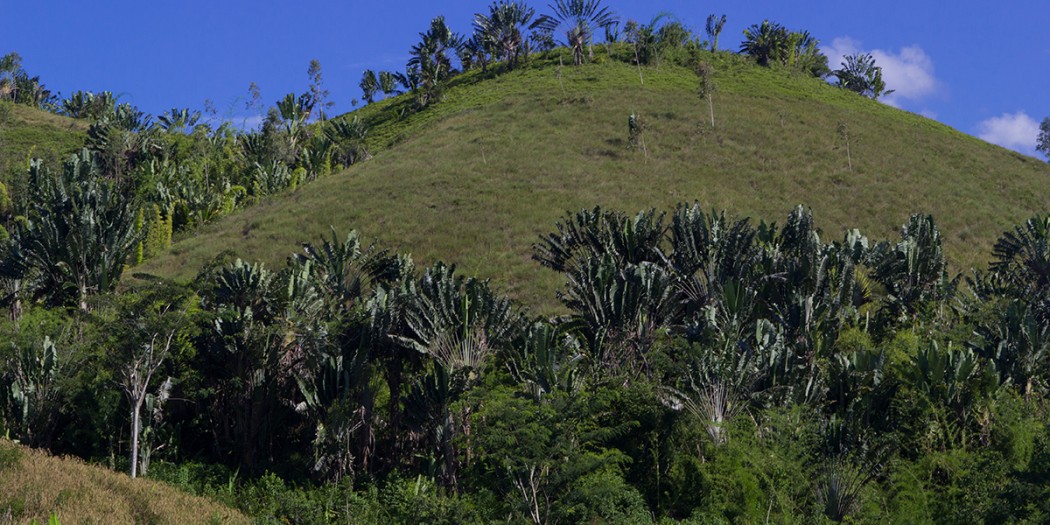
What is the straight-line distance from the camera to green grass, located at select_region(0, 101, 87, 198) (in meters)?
71.4

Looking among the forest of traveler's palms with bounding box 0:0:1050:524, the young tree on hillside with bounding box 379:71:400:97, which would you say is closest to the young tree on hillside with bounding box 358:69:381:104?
the young tree on hillside with bounding box 379:71:400:97

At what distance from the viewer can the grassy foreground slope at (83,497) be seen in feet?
53.6

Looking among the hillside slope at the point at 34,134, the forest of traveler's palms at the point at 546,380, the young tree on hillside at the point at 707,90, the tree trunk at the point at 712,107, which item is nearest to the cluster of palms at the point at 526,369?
the forest of traveler's palms at the point at 546,380

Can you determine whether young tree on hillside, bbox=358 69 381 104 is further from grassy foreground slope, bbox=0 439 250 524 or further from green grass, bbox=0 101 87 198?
grassy foreground slope, bbox=0 439 250 524

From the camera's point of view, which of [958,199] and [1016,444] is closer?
[1016,444]

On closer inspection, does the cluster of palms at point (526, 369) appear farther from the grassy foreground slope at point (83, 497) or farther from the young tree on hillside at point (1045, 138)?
the young tree on hillside at point (1045, 138)

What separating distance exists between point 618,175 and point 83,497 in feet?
149

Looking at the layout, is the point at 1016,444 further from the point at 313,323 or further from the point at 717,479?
the point at 313,323

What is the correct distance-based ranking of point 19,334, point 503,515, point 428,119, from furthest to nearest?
point 428,119, point 19,334, point 503,515

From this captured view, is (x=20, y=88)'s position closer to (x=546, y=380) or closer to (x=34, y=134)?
(x=34, y=134)

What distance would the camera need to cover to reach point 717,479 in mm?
23547

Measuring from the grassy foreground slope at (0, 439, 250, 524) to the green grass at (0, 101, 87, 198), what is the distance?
5078cm

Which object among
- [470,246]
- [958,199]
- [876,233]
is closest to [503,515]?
[470,246]

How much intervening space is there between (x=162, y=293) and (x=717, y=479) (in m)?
15.8
